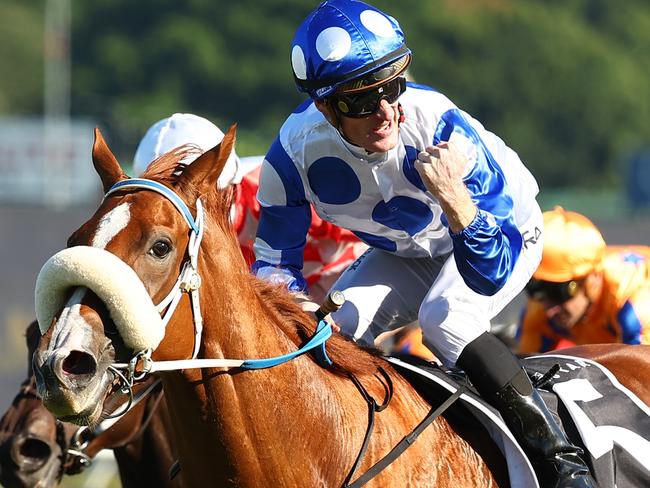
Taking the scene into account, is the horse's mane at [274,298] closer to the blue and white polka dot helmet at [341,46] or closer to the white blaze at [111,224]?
the white blaze at [111,224]

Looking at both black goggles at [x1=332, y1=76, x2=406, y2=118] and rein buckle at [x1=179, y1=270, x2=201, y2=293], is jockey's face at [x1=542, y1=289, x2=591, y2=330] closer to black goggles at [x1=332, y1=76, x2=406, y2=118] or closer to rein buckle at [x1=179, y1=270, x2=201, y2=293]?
black goggles at [x1=332, y1=76, x2=406, y2=118]

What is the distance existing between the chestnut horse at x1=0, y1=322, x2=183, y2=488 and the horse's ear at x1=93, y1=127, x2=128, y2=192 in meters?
1.58

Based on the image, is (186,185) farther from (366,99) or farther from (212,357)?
(366,99)

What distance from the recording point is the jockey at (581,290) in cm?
651

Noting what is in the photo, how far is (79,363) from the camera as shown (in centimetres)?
297

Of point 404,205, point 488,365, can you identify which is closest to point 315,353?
point 488,365

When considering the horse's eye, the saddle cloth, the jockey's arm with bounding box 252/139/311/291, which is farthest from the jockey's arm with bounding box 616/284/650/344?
the horse's eye

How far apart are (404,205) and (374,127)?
38 cm

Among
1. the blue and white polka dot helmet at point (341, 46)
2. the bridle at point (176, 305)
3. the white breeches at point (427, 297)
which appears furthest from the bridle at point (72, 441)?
the bridle at point (176, 305)

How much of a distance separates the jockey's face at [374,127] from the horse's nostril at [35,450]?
1.93 metres

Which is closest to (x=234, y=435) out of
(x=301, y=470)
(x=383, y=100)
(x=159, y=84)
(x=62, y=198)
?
(x=301, y=470)

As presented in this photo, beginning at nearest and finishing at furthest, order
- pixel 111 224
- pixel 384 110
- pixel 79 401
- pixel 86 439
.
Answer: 1. pixel 79 401
2. pixel 111 224
3. pixel 384 110
4. pixel 86 439

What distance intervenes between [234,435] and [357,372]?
50 cm

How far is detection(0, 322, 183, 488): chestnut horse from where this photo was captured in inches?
196
